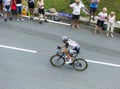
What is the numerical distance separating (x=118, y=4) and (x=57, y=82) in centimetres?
961

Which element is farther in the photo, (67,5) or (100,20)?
(67,5)

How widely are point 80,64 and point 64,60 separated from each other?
2.69 feet

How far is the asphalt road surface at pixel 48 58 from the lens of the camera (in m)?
15.3

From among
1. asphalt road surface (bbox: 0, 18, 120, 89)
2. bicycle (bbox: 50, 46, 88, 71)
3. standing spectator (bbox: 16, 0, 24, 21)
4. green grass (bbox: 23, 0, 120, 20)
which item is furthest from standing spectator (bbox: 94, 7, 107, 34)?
standing spectator (bbox: 16, 0, 24, 21)

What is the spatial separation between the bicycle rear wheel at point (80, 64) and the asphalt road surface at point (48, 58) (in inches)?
Answer: 8.7

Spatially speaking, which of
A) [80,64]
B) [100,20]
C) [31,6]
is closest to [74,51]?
[80,64]

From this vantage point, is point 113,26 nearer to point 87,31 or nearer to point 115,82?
point 87,31

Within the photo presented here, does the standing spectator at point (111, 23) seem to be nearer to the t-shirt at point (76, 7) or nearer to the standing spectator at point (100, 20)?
the standing spectator at point (100, 20)

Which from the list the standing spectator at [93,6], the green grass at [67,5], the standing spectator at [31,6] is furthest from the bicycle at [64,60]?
the green grass at [67,5]

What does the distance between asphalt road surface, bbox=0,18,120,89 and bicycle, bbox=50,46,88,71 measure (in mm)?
242

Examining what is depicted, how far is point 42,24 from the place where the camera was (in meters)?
20.2

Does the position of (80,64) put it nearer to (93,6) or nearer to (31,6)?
(93,6)

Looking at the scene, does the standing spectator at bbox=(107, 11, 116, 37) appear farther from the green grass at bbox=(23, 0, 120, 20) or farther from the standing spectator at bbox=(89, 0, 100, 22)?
the green grass at bbox=(23, 0, 120, 20)

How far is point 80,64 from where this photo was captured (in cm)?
1625
